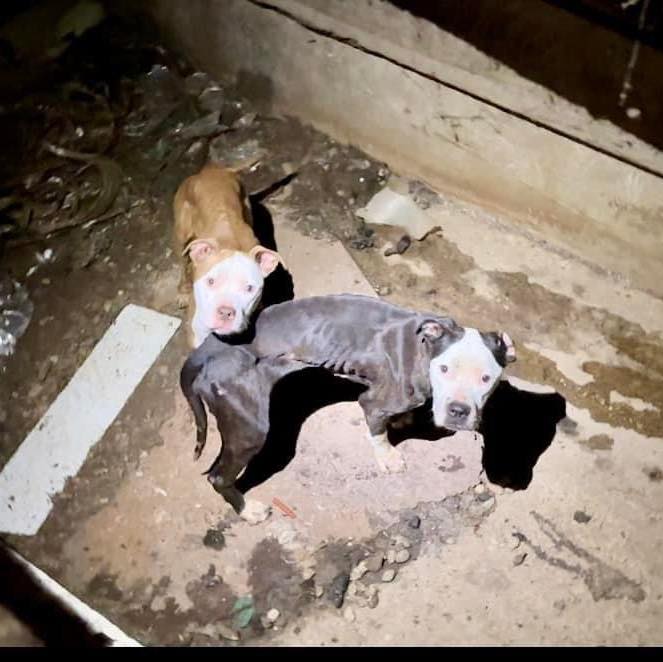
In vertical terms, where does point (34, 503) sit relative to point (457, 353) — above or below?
below

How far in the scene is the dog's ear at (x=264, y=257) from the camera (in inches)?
162

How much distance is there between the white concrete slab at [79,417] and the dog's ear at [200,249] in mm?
994

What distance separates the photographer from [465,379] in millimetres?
3561

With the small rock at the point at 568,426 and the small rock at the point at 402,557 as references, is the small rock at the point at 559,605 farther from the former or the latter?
the small rock at the point at 568,426

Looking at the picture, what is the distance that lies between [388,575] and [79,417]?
1913 mm

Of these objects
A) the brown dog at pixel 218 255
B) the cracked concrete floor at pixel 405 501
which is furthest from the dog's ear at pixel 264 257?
the cracked concrete floor at pixel 405 501

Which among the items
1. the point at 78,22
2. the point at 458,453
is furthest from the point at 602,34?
the point at 78,22

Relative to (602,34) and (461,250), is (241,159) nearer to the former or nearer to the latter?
(461,250)

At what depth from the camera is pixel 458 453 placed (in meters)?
4.44

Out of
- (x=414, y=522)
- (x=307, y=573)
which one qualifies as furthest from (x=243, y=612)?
(x=414, y=522)

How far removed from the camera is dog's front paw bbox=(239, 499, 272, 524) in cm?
427

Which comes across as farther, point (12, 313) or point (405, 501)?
point (12, 313)

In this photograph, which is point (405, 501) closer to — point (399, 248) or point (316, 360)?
point (316, 360)

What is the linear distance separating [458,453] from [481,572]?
63 centimetres
